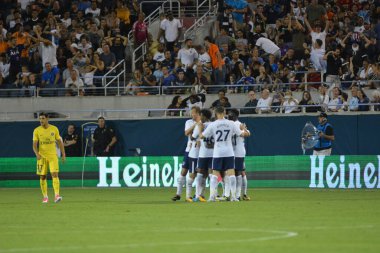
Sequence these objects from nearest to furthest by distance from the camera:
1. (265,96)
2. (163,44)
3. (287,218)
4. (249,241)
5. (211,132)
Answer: (249,241)
(287,218)
(211,132)
(265,96)
(163,44)

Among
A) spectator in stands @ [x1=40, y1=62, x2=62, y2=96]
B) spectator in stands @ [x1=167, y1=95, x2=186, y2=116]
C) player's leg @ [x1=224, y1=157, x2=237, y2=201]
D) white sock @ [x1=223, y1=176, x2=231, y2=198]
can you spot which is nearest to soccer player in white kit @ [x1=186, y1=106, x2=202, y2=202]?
white sock @ [x1=223, y1=176, x2=231, y2=198]

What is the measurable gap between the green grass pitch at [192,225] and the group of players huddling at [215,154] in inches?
26.9

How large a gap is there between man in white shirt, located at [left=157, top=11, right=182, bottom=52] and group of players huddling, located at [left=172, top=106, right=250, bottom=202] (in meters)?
13.4

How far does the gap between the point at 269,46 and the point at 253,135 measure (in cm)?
330

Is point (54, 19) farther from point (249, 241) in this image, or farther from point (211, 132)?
point (249, 241)

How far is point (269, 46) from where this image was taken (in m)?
37.0

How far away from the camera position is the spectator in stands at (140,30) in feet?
129

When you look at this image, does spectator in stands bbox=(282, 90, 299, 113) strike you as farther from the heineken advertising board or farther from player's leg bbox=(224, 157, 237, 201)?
player's leg bbox=(224, 157, 237, 201)

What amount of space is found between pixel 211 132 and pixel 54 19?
58.3ft

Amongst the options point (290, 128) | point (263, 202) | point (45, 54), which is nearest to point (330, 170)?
point (290, 128)

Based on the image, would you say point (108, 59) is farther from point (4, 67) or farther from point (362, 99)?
point (362, 99)

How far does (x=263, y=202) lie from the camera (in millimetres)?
25250

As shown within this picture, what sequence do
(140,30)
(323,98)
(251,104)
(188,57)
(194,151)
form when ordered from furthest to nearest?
(140,30) < (188,57) < (251,104) < (323,98) < (194,151)

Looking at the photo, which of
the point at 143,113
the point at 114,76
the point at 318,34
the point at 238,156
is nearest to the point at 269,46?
the point at 318,34
